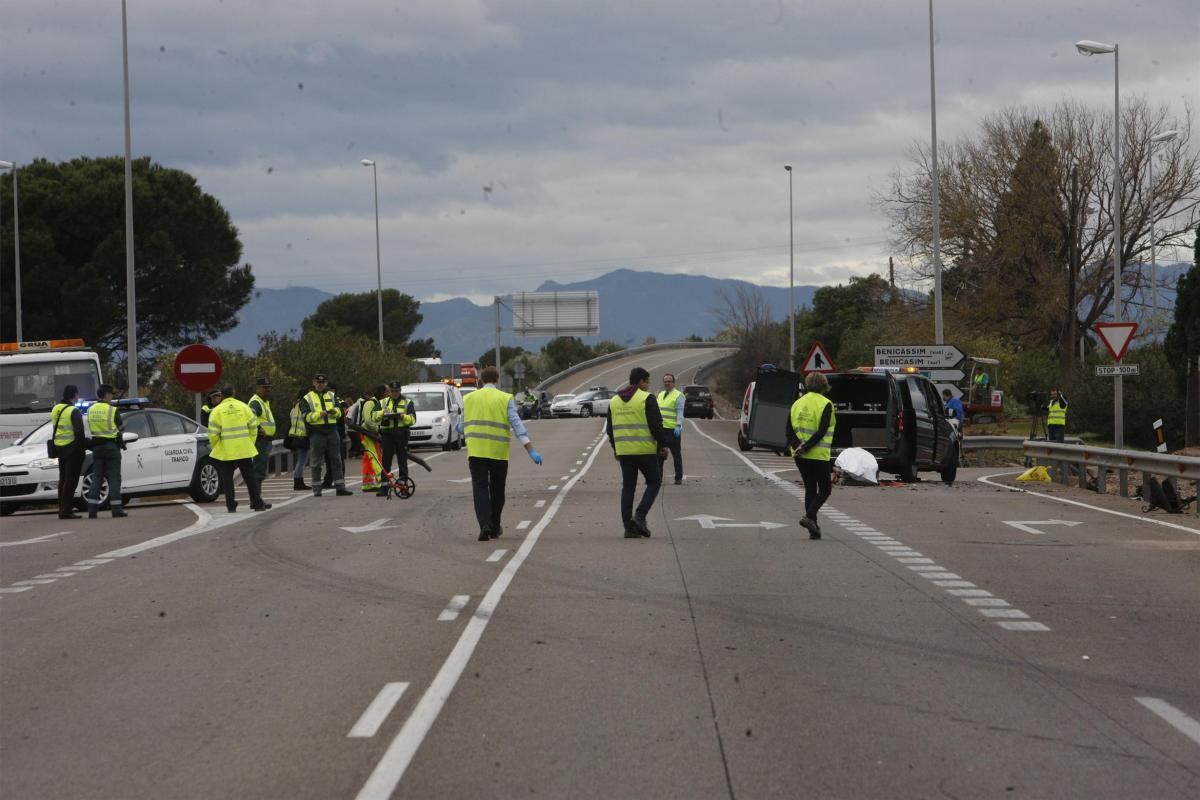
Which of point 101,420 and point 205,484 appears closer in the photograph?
point 101,420

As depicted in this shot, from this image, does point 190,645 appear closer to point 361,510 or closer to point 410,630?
point 410,630

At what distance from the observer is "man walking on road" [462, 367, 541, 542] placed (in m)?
15.2

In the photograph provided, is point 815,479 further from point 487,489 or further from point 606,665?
point 606,665

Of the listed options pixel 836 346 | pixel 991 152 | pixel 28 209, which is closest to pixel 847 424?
pixel 991 152

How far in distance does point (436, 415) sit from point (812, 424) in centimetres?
2742

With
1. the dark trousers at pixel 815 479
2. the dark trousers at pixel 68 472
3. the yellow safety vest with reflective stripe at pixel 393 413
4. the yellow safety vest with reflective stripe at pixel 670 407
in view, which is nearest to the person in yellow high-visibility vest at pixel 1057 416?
the yellow safety vest with reflective stripe at pixel 670 407

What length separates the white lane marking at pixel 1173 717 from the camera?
21.6 ft

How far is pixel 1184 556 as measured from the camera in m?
13.7

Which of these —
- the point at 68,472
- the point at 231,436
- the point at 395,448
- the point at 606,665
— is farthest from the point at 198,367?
the point at 606,665

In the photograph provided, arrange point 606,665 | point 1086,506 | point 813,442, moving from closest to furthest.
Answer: point 606,665 → point 813,442 → point 1086,506

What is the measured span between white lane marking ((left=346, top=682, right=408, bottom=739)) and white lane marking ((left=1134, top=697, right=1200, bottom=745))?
11.5ft

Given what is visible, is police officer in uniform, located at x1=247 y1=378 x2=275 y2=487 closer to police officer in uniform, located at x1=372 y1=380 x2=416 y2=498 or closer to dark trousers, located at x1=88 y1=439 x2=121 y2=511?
police officer in uniform, located at x1=372 y1=380 x2=416 y2=498

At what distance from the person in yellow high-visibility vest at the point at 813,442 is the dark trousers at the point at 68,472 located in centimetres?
969

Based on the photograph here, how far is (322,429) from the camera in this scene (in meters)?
22.6
